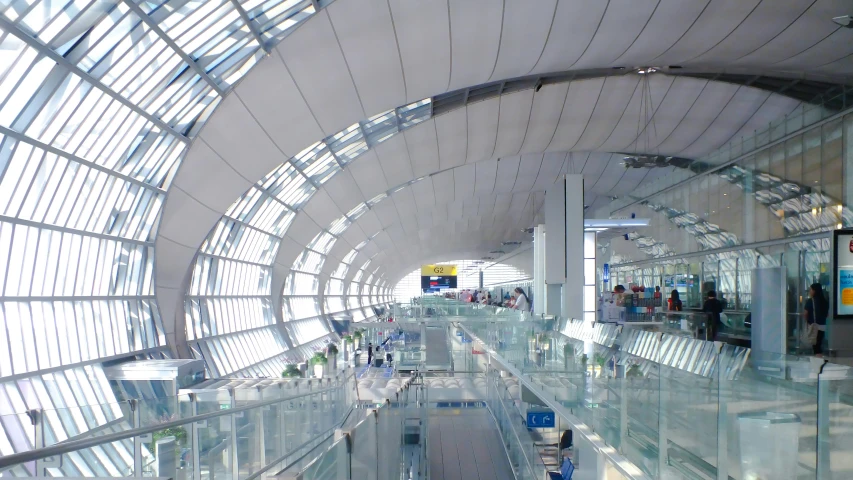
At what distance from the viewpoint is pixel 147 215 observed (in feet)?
81.5

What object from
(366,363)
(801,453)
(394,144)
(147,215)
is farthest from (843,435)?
(366,363)

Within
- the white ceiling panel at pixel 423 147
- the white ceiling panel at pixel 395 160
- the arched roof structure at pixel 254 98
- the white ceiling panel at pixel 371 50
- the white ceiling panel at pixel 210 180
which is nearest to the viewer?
the arched roof structure at pixel 254 98

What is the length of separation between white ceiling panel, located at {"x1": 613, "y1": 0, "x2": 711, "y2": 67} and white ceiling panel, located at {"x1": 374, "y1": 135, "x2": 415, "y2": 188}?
11456 mm

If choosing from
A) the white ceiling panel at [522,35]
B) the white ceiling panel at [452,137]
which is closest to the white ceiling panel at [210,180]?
the white ceiling panel at [522,35]

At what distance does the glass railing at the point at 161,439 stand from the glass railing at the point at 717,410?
312cm

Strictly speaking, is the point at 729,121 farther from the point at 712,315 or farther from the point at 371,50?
the point at 371,50

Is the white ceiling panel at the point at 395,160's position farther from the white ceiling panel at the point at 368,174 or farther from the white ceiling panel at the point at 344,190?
the white ceiling panel at the point at 344,190

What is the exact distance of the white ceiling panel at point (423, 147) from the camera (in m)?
33.9

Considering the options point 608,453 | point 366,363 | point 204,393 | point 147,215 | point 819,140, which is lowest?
point 366,363

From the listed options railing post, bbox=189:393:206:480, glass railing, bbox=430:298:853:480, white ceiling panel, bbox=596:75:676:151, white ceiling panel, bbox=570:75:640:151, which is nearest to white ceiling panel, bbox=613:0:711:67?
white ceiling panel, bbox=570:75:640:151

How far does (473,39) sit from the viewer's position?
73.5ft

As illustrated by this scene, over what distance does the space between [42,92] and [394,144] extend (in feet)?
67.6

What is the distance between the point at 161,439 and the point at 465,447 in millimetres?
23980

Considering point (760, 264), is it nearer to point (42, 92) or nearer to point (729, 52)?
point (729, 52)
